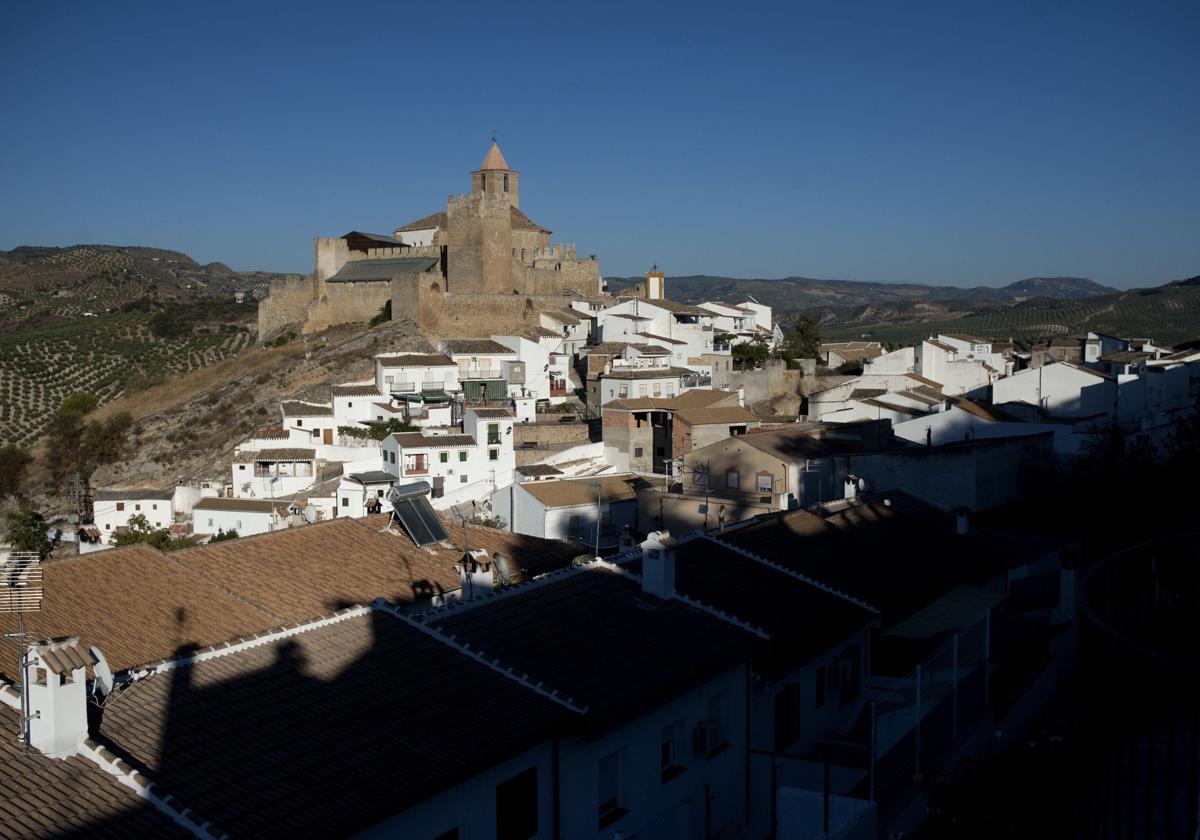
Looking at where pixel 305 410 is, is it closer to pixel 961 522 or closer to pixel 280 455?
pixel 280 455

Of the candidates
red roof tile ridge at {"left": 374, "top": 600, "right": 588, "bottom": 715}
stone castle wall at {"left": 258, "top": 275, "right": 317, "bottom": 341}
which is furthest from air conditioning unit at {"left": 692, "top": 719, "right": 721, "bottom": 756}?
stone castle wall at {"left": 258, "top": 275, "right": 317, "bottom": 341}

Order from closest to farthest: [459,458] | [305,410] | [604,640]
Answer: [604,640], [459,458], [305,410]

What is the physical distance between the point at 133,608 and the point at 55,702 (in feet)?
18.6

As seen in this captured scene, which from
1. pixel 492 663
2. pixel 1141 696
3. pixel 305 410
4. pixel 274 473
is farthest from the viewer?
pixel 305 410

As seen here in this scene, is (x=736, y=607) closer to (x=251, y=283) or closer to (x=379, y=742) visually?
(x=379, y=742)

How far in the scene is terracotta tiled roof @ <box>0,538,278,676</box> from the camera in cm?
1020

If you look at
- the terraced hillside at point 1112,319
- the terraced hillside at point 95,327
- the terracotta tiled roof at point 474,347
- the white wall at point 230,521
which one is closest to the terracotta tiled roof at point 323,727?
the white wall at point 230,521

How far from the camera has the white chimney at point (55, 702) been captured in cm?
573

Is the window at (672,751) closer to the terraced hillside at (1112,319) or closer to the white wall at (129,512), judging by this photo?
the white wall at (129,512)

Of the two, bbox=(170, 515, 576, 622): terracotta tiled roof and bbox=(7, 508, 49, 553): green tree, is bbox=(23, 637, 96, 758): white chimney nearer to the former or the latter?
bbox=(170, 515, 576, 622): terracotta tiled roof

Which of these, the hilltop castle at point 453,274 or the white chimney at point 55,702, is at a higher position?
the hilltop castle at point 453,274

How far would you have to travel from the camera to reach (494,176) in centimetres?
5441

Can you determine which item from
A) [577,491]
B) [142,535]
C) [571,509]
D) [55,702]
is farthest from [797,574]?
[142,535]

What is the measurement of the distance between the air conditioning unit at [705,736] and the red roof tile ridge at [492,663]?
139cm
